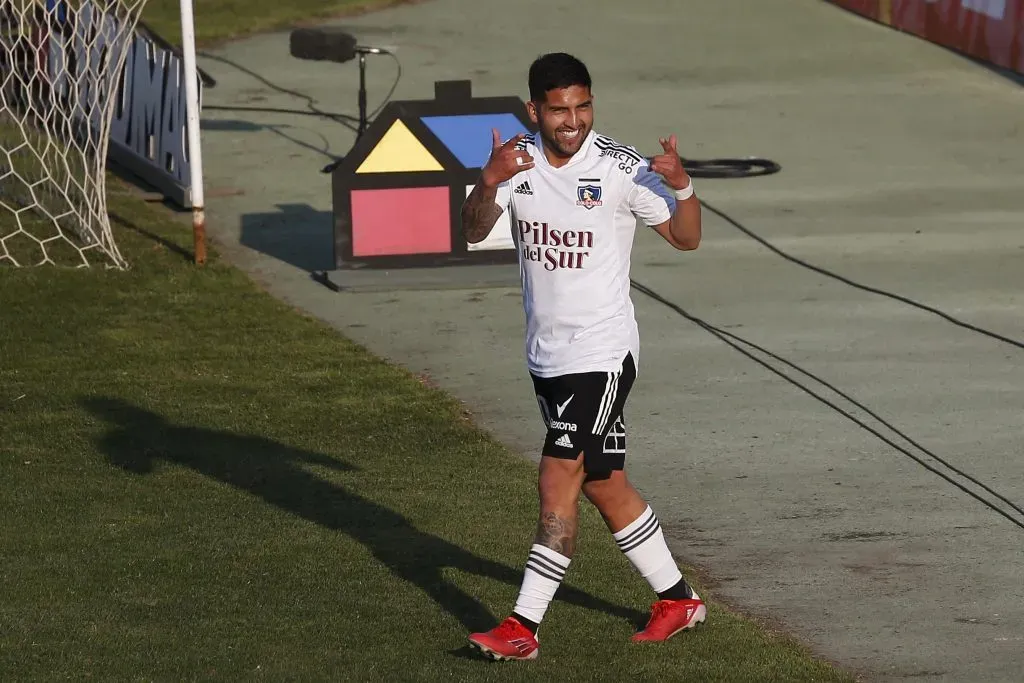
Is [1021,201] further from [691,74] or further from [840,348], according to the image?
[691,74]

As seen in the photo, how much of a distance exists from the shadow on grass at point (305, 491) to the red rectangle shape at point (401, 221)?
354 cm

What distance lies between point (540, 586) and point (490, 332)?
562 centimetres

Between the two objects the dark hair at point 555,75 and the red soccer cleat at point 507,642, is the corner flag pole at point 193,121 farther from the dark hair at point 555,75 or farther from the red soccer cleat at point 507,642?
the red soccer cleat at point 507,642

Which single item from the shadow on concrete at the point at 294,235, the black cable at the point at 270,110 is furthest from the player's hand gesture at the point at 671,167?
the black cable at the point at 270,110

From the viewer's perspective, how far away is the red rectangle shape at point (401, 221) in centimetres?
1292

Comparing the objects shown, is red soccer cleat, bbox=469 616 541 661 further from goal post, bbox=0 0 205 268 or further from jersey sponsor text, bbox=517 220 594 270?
goal post, bbox=0 0 205 268

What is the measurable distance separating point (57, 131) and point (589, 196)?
9.68 meters

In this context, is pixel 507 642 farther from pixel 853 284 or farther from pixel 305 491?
pixel 853 284

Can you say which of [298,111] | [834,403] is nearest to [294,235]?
[298,111]

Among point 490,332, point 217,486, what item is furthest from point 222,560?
point 490,332

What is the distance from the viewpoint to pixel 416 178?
1296 cm

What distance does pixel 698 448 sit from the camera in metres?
9.16

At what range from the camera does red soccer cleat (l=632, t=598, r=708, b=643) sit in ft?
21.0

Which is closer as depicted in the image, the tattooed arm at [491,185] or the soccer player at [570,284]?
the tattooed arm at [491,185]
